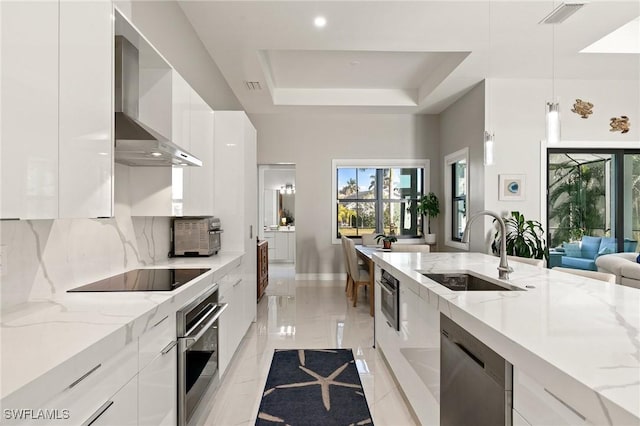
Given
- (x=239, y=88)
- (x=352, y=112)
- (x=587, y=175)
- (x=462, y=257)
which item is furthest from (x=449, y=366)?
(x=352, y=112)

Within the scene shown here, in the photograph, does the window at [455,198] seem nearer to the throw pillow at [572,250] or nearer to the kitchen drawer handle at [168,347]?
the throw pillow at [572,250]

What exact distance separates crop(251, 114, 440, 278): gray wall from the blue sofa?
2.30m

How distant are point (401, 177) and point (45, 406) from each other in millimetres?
6245

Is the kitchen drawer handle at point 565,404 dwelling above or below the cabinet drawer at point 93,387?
above

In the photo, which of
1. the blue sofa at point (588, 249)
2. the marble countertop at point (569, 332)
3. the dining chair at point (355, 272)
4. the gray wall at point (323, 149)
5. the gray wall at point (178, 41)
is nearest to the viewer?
the marble countertop at point (569, 332)

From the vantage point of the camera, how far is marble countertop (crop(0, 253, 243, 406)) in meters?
0.82

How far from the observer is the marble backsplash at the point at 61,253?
54.4 inches

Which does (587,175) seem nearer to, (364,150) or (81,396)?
(364,150)

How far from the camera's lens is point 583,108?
4.77 m

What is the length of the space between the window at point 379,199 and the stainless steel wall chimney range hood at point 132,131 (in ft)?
14.4

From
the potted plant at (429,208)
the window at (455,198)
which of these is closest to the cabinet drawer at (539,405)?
the window at (455,198)

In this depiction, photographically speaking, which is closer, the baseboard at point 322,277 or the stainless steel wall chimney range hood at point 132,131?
the stainless steel wall chimney range hood at point 132,131

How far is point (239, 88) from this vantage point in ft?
16.2

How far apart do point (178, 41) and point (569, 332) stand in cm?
342
